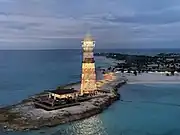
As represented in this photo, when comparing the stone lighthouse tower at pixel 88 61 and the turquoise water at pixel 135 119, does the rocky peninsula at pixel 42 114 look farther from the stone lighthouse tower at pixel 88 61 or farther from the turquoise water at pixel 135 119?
the stone lighthouse tower at pixel 88 61

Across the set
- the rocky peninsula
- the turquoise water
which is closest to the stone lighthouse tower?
the rocky peninsula

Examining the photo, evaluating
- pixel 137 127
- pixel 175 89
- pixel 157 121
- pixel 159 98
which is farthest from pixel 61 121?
pixel 175 89

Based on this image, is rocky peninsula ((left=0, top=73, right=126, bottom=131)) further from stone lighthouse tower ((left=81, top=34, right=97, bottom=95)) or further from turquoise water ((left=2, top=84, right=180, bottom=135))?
stone lighthouse tower ((left=81, top=34, right=97, bottom=95))

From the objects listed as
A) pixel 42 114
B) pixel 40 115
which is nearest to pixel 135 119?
pixel 42 114

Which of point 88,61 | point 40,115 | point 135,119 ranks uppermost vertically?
point 88,61

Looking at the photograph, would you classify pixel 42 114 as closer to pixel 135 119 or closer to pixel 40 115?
pixel 40 115

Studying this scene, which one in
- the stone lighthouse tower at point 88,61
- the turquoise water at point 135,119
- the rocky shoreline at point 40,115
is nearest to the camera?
the turquoise water at point 135,119

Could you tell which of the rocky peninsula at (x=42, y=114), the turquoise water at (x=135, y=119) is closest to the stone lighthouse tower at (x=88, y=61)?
the rocky peninsula at (x=42, y=114)

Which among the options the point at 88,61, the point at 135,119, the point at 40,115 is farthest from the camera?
the point at 88,61

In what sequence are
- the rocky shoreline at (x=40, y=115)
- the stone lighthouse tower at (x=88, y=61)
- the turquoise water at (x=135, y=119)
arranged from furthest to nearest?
the stone lighthouse tower at (x=88, y=61)
the rocky shoreline at (x=40, y=115)
the turquoise water at (x=135, y=119)

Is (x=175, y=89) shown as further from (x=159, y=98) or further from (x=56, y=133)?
(x=56, y=133)
